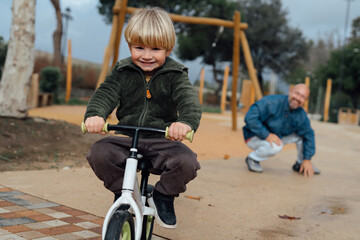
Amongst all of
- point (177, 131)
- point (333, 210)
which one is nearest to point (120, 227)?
point (177, 131)

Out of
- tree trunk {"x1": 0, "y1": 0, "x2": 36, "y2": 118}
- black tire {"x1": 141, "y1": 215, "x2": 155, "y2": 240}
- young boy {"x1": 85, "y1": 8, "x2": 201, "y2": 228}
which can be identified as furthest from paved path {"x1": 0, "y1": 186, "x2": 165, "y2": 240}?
tree trunk {"x1": 0, "y1": 0, "x2": 36, "y2": 118}

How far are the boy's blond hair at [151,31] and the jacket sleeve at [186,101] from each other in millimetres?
223

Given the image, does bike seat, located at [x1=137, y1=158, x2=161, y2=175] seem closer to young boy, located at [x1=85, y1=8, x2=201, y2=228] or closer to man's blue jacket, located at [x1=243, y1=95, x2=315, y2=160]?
young boy, located at [x1=85, y1=8, x2=201, y2=228]

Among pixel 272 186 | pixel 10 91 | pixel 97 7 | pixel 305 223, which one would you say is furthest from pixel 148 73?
pixel 97 7

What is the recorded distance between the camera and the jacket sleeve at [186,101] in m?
2.33

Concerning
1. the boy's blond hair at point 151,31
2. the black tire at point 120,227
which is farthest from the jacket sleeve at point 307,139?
the black tire at point 120,227

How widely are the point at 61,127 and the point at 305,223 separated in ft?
15.8

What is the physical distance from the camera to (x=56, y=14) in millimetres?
23656

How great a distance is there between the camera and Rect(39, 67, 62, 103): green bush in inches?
687

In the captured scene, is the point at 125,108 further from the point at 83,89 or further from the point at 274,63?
the point at 274,63

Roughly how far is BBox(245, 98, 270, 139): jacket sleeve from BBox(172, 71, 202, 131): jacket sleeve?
3462 millimetres

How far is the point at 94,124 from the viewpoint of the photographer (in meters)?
2.20

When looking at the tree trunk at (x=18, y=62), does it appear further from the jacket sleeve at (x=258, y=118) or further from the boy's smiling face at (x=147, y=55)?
the boy's smiling face at (x=147, y=55)

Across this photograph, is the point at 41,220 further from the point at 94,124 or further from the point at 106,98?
the point at 94,124
